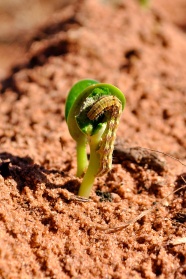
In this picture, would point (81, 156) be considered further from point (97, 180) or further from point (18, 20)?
point (18, 20)

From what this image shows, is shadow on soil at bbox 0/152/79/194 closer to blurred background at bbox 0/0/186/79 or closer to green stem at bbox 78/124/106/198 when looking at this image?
green stem at bbox 78/124/106/198

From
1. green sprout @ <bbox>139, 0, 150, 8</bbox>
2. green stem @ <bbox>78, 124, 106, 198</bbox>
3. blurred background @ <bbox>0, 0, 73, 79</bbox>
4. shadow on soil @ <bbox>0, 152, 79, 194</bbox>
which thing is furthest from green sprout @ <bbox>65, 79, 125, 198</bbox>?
blurred background @ <bbox>0, 0, 73, 79</bbox>

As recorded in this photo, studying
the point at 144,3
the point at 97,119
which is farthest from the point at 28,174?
the point at 144,3

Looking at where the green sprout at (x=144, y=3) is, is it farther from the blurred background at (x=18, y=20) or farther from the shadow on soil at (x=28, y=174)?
the shadow on soil at (x=28, y=174)

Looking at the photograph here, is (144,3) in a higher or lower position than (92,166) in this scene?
higher

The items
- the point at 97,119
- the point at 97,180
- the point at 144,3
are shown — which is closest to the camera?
the point at 97,119

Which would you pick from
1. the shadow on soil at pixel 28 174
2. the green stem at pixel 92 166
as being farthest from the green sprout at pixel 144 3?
the green stem at pixel 92 166
